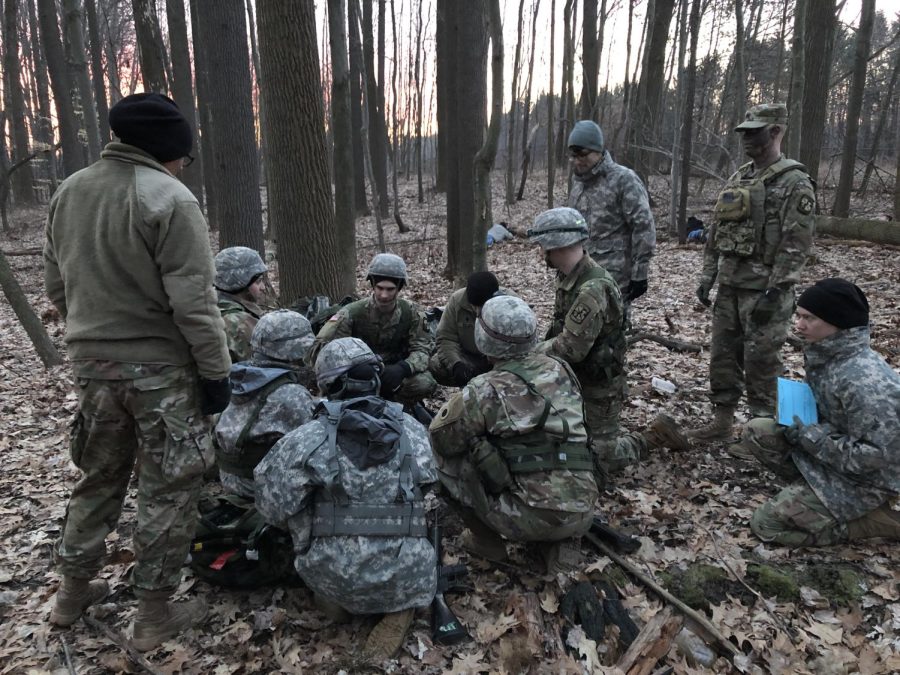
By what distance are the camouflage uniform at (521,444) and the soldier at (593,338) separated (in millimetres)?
412

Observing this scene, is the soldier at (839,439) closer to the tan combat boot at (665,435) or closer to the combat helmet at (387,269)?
the tan combat boot at (665,435)

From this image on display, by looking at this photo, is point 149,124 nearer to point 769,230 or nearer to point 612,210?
point 612,210

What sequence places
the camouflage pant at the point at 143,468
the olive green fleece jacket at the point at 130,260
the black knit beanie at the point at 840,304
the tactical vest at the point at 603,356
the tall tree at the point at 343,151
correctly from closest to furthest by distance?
the olive green fleece jacket at the point at 130,260 → the camouflage pant at the point at 143,468 → the black knit beanie at the point at 840,304 → the tactical vest at the point at 603,356 → the tall tree at the point at 343,151

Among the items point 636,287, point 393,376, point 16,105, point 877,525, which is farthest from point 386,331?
point 16,105

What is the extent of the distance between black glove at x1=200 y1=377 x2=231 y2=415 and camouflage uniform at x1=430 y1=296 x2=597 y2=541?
3.92ft

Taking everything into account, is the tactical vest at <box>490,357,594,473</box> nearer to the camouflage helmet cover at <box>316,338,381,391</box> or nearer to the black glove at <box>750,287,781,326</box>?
the camouflage helmet cover at <box>316,338,381,391</box>

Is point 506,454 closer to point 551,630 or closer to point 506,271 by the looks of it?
point 551,630

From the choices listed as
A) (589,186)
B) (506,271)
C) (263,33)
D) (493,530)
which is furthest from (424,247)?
(493,530)

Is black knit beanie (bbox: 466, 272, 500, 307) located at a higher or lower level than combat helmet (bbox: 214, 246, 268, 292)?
A: lower

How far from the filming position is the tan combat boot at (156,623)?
9.31 feet

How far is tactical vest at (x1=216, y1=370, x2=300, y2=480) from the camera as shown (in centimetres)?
343

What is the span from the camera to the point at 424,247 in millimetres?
14844

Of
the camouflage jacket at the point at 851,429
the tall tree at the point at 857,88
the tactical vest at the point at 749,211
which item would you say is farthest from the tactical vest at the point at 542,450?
the tall tree at the point at 857,88

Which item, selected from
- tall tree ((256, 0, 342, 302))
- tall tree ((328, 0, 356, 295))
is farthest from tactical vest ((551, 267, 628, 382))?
tall tree ((328, 0, 356, 295))
